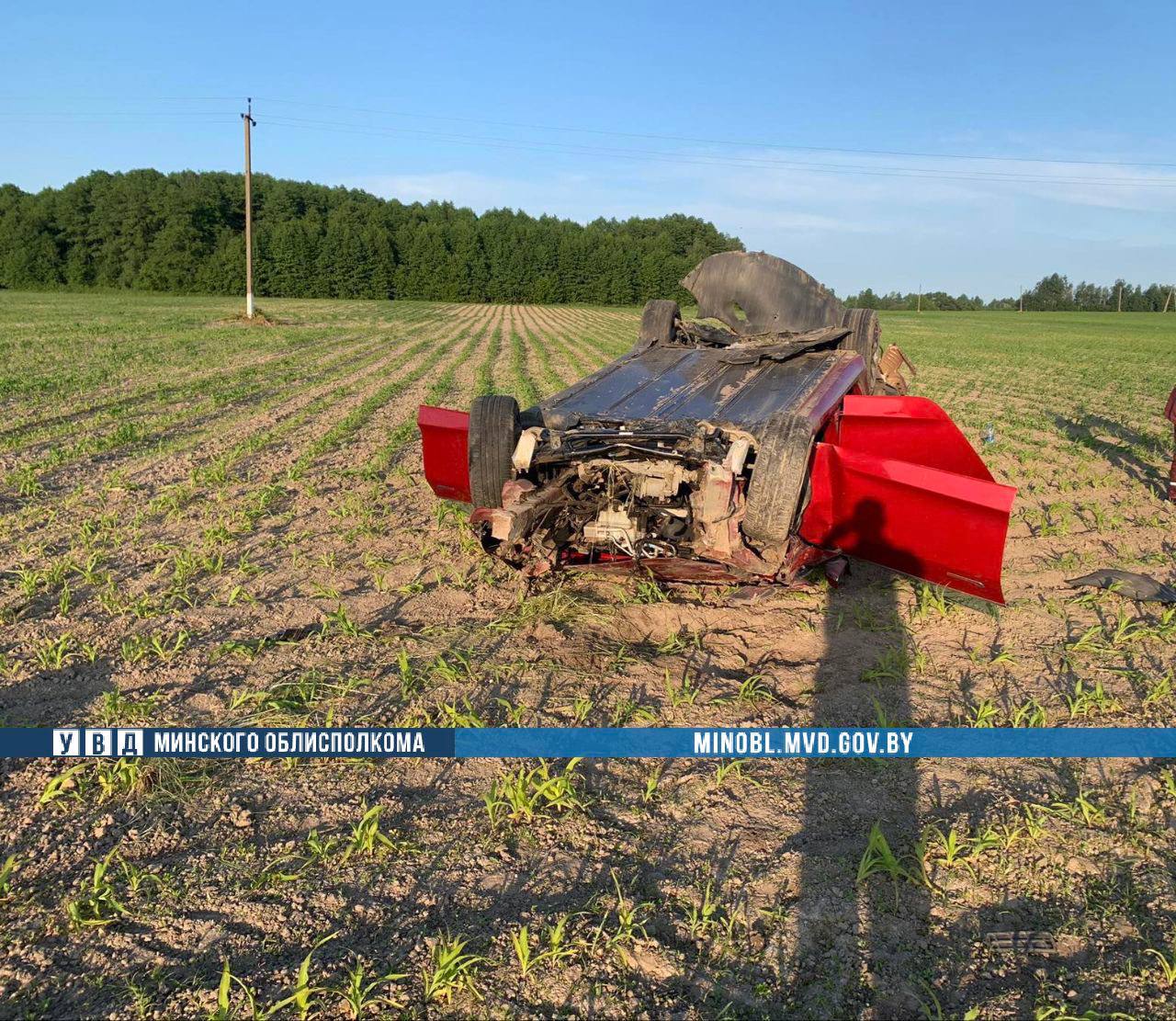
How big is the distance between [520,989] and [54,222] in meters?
78.7

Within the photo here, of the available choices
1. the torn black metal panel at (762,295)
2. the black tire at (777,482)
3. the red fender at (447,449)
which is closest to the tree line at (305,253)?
the torn black metal panel at (762,295)

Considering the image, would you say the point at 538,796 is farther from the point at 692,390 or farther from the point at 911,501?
the point at 692,390

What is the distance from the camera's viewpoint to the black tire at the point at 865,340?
661 centimetres

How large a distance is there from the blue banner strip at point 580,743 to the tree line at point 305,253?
5700 centimetres

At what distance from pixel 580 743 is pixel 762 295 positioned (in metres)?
5.86

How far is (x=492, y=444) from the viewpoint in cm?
490

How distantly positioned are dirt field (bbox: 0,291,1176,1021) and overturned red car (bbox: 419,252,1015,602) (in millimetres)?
354

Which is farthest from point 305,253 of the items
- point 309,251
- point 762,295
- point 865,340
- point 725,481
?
point 725,481

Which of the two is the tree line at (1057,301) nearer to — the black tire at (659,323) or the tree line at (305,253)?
the tree line at (305,253)

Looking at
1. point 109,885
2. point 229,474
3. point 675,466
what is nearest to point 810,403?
point 675,466

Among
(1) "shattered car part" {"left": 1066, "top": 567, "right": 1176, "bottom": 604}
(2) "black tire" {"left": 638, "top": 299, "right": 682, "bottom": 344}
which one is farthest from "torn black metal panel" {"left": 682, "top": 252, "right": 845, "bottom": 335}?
(1) "shattered car part" {"left": 1066, "top": 567, "right": 1176, "bottom": 604}

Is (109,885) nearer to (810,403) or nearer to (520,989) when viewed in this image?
(520,989)

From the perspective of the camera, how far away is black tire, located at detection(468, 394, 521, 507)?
4.89 meters

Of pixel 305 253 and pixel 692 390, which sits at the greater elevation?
pixel 305 253
